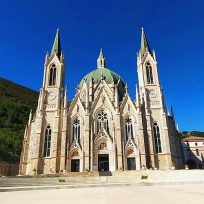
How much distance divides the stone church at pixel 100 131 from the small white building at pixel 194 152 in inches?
717

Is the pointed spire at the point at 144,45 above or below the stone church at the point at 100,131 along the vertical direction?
above

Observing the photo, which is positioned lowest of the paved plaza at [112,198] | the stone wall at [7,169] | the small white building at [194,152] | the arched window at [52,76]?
the paved plaza at [112,198]

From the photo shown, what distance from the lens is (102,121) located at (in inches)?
1540

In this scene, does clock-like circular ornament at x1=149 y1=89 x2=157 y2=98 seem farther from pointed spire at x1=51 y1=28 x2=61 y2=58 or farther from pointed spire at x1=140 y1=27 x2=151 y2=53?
pointed spire at x1=51 y1=28 x2=61 y2=58

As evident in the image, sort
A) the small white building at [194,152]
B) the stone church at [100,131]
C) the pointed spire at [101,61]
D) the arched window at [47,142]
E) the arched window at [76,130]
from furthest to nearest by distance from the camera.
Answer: the small white building at [194,152] < the pointed spire at [101,61] < the arched window at [76,130] < the arched window at [47,142] < the stone church at [100,131]

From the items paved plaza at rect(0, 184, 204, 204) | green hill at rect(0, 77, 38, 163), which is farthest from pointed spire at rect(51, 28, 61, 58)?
paved plaza at rect(0, 184, 204, 204)

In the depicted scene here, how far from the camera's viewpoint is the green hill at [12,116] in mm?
58612

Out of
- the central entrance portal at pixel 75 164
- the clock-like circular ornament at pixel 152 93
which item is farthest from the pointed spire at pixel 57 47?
the central entrance portal at pixel 75 164

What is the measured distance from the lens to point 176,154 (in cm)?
3856

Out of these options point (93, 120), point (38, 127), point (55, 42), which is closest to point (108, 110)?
point (93, 120)

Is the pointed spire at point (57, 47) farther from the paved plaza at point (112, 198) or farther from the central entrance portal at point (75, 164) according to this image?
the paved plaza at point (112, 198)

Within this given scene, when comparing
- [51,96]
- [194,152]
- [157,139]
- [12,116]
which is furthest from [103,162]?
[12,116]

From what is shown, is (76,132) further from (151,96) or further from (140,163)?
(151,96)

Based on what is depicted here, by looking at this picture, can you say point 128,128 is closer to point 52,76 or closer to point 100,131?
point 100,131
